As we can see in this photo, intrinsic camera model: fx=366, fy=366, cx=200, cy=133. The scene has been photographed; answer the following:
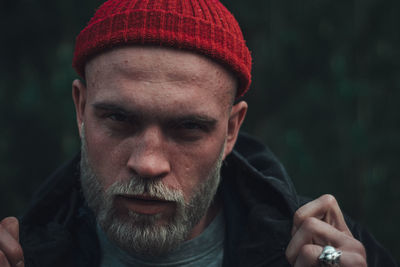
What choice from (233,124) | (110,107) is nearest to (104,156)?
(110,107)

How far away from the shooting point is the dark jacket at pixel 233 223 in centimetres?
167

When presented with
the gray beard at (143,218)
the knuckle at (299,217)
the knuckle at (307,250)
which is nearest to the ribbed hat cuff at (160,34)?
the gray beard at (143,218)

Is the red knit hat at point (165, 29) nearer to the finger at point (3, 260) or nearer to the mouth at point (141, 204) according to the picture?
the mouth at point (141, 204)

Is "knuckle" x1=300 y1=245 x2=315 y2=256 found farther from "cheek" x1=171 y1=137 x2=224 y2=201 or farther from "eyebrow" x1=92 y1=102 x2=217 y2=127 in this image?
"eyebrow" x1=92 y1=102 x2=217 y2=127

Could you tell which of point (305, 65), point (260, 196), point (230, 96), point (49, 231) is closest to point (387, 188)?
point (305, 65)

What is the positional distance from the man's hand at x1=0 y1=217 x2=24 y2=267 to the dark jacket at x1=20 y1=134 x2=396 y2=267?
20 centimetres

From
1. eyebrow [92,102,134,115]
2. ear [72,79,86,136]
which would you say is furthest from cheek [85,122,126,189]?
ear [72,79,86,136]

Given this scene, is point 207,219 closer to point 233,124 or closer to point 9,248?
point 233,124

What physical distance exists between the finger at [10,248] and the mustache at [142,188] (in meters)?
0.39

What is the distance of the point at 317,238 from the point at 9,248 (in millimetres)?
1187

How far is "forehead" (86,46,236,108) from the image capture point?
4.89 feet

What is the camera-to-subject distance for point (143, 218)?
1.53m

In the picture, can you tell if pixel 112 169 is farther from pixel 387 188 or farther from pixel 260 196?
pixel 387 188

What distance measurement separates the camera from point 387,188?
3.35 metres
